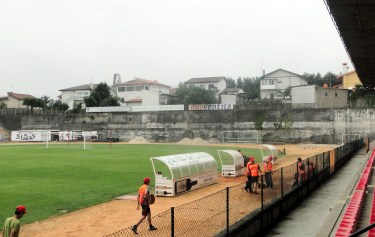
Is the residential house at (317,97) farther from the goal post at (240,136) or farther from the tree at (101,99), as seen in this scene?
the tree at (101,99)

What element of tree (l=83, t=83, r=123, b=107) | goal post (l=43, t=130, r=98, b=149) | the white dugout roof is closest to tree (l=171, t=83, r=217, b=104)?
tree (l=83, t=83, r=123, b=107)

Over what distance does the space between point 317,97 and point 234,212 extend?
70117 millimetres

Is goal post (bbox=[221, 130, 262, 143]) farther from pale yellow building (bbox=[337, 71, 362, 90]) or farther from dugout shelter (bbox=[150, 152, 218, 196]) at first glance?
dugout shelter (bbox=[150, 152, 218, 196])

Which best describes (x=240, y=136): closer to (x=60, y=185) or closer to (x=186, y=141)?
(x=186, y=141)

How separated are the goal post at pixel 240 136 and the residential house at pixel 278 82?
96.9 ft

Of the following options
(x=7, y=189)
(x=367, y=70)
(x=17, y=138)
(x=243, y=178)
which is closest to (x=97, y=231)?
(x=7, y=189)

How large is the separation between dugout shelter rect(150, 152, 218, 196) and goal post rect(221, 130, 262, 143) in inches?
2211

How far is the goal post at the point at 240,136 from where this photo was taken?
270 feet

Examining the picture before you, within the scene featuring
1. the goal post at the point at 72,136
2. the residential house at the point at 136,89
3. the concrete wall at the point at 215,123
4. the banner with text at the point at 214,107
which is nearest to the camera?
the concrete wall at the point at 215,123

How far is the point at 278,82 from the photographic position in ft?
366

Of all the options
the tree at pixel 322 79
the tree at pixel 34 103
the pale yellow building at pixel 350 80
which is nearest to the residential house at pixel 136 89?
the tree at pixel 34 103

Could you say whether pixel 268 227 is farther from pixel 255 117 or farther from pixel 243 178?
pixel 255 117

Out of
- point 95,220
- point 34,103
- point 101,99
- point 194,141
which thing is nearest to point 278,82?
point 194,141

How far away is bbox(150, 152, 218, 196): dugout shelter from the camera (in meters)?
21.9
